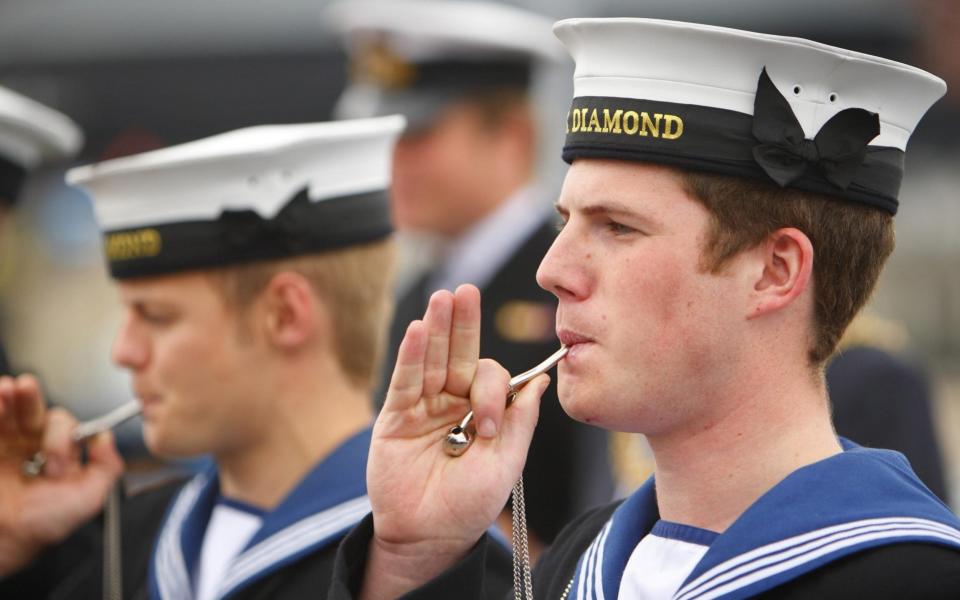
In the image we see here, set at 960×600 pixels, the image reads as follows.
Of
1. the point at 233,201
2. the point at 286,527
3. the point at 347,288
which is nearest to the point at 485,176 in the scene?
the point at 347,288

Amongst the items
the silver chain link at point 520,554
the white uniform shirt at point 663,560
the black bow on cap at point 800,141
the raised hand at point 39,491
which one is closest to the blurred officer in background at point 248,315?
the raised hand at point 39,491

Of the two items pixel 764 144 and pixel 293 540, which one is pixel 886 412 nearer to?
pixel 293 540

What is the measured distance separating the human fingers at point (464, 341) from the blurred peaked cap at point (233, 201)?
1.21m

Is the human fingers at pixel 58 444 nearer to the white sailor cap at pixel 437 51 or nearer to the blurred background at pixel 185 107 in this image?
the white sailor cap at pixel 437 51

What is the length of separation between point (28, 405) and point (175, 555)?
1.96 feet

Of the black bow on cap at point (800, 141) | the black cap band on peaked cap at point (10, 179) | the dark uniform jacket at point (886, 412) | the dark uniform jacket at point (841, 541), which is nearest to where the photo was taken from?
the dark uniform jacket at point (841, 541)

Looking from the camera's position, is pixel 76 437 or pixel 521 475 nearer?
pixel 521 475

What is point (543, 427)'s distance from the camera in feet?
17.6

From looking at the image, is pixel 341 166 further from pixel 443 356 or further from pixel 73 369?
pixel 73 369

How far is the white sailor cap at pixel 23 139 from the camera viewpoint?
5137mm

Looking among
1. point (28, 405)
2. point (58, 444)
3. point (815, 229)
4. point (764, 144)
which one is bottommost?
point (58, 444)

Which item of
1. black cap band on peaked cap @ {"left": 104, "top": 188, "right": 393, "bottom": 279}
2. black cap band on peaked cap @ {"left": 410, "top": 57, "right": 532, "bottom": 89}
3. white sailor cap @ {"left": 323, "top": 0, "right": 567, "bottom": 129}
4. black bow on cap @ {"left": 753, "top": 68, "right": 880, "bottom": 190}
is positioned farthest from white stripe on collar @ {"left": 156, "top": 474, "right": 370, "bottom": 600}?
black cap band on peaked cap @ {"left": 410, "top": 57, "right": 532, "bottom": 89}

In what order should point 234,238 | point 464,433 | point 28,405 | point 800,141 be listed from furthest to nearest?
point 28,405
point 234,238
point 464,433
point 800,141

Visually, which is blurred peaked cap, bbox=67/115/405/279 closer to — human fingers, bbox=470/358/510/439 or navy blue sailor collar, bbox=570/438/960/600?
human fingers, bbox=470/358/510/439
